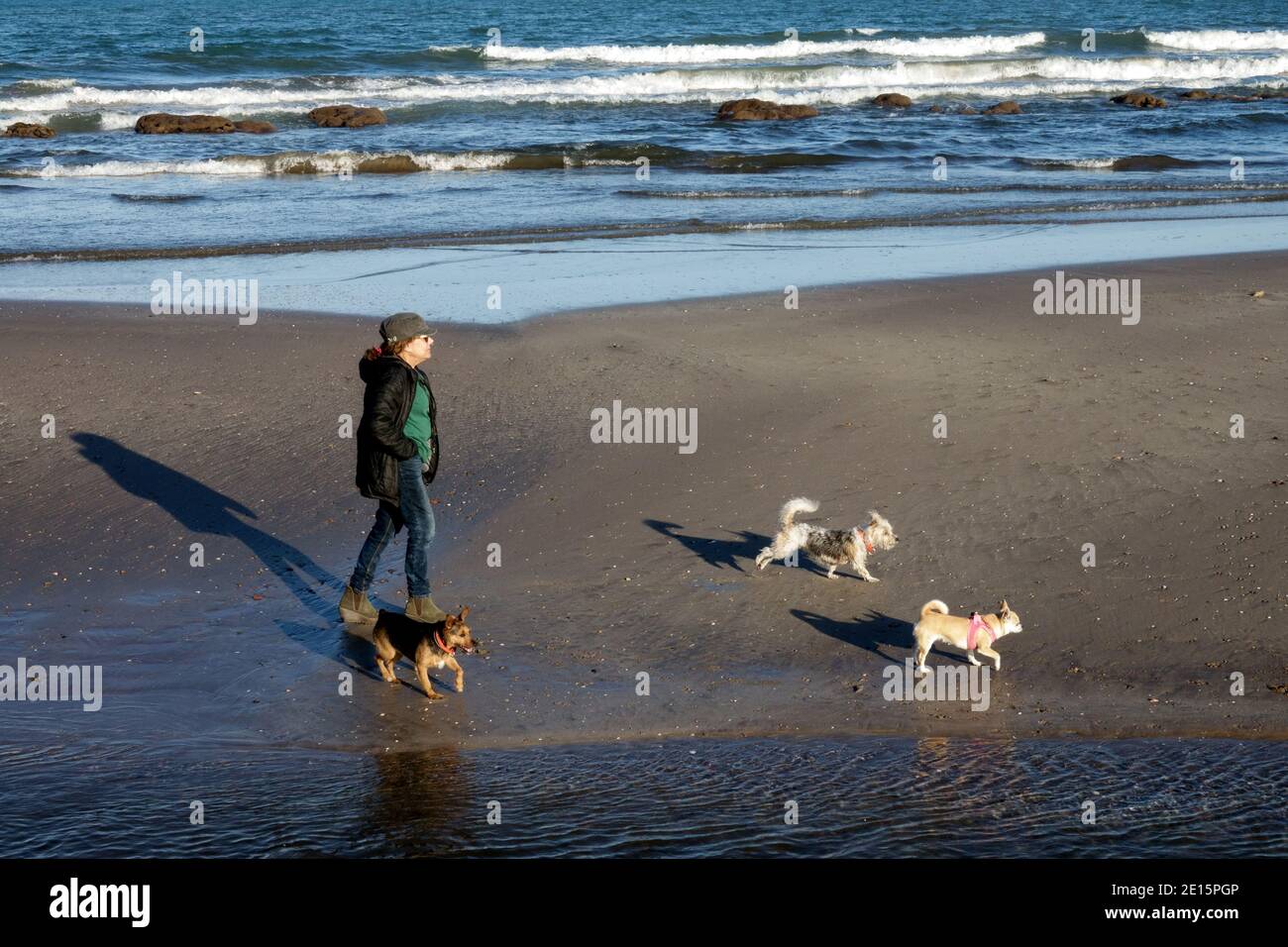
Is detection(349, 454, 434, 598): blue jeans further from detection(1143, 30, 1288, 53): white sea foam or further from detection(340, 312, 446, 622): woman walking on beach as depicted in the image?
detection(1143, 30, 1288, 53): white sea foam

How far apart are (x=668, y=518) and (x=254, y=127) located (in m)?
25.2

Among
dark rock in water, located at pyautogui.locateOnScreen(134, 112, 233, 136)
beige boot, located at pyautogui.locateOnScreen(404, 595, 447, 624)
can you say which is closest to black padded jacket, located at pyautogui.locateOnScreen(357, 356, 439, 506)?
beige boot, located at pyautogui.locateOnScreen(404, 595, 447, 624)

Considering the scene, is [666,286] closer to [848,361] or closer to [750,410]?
[848,361]

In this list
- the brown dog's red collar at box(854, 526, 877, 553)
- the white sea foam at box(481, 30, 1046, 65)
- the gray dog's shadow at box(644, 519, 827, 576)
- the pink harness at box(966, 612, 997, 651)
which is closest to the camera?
the pink harness at box(966, 612, 997, 651)

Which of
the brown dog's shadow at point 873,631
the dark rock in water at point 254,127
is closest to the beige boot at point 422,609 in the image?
the brown dog's shadow at point 873,631

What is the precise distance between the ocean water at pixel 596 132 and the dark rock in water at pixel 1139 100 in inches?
30.9

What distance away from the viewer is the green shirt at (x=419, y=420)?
726cm

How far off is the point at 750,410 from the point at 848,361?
1.60m

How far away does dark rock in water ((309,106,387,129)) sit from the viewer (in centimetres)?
3181

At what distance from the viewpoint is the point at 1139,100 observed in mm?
36469

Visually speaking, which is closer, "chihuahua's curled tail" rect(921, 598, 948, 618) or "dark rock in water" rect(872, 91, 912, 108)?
"chihuahua's curled tail" rect(921, 598, 948, 618)

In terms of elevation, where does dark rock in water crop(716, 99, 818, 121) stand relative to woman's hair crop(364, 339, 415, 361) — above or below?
above

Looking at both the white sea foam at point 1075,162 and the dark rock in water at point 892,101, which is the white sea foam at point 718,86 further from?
the white sea foam at point 1075,162

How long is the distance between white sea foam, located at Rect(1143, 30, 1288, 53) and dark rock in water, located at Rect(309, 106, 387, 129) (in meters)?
40.0
